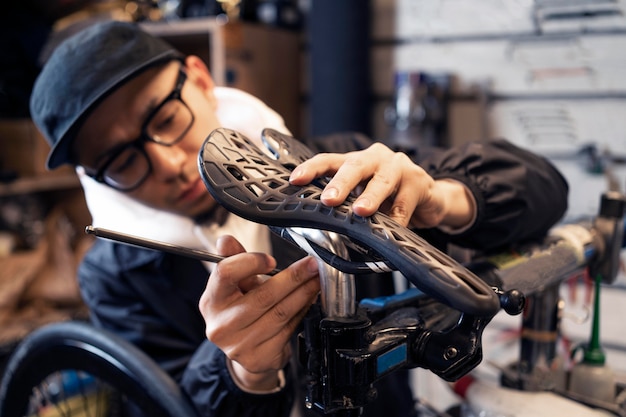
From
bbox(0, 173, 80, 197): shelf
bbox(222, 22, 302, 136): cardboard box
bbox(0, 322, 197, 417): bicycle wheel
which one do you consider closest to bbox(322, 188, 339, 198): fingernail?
bbox(0, 322, 197, 417): bicycle wheel

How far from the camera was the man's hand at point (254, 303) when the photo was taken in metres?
0.50

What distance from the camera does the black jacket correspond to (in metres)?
0.69

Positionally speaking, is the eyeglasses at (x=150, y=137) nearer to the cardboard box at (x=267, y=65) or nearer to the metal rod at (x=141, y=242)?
the metal rod at (x=141, y=242)

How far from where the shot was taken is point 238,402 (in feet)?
2.21

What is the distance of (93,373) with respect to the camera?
2.36 ft

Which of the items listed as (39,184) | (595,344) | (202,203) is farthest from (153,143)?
(39,184)

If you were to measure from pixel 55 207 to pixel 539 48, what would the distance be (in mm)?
1588

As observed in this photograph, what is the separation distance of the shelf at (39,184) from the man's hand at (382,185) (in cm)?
140

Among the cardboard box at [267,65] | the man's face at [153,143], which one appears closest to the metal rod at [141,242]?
the man's face at [153,143]

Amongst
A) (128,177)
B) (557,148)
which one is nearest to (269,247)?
(128,177)

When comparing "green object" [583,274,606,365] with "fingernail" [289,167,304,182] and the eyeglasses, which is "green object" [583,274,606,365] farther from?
the eyeglasses

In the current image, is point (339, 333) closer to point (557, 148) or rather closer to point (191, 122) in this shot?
point (191, 122)

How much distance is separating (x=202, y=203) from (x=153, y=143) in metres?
0.13

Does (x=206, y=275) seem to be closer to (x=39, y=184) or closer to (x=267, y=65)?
(x=267, y=65)
